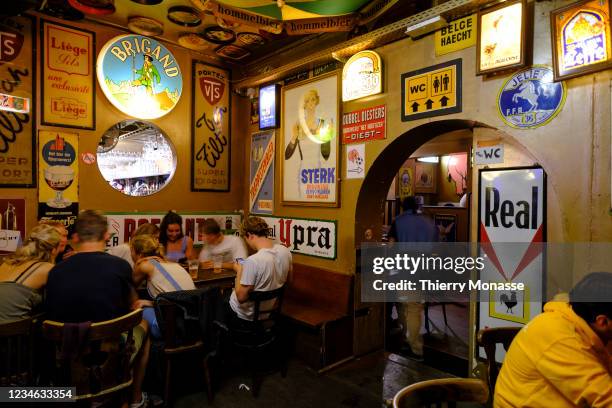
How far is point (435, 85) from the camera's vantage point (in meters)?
3.60

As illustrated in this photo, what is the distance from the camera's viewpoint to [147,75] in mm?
5148

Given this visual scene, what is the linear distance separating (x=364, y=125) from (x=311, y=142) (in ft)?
2.82

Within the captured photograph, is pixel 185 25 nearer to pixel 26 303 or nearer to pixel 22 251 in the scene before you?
pixel 22 251

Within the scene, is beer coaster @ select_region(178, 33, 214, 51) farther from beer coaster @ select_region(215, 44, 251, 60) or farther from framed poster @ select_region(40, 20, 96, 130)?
framed poster @ select_region(40, 20, 96, 130)

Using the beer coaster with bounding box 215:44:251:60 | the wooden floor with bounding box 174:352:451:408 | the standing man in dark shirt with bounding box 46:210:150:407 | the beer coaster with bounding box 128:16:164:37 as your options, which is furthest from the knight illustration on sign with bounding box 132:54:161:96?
the wooden floor with bounding box 174:352:451:408

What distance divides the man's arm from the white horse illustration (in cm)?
199

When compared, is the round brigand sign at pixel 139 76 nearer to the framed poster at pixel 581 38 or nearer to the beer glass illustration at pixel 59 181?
the beer glass illustration at pixel 59 181

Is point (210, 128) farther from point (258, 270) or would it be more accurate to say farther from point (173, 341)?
point (173, 341)

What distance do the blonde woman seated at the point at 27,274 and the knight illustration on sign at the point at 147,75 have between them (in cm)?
281

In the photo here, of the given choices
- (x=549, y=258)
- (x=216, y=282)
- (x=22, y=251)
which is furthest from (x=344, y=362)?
(x=22, y=251)

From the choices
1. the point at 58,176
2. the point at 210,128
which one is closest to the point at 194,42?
the point at 210,128

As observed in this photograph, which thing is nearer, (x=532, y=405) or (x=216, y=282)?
(x=532, y=405)

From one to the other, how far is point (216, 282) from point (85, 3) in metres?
3.32

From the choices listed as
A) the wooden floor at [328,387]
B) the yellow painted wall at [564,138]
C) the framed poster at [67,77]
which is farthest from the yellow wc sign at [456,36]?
the framed poster at [67,77]
